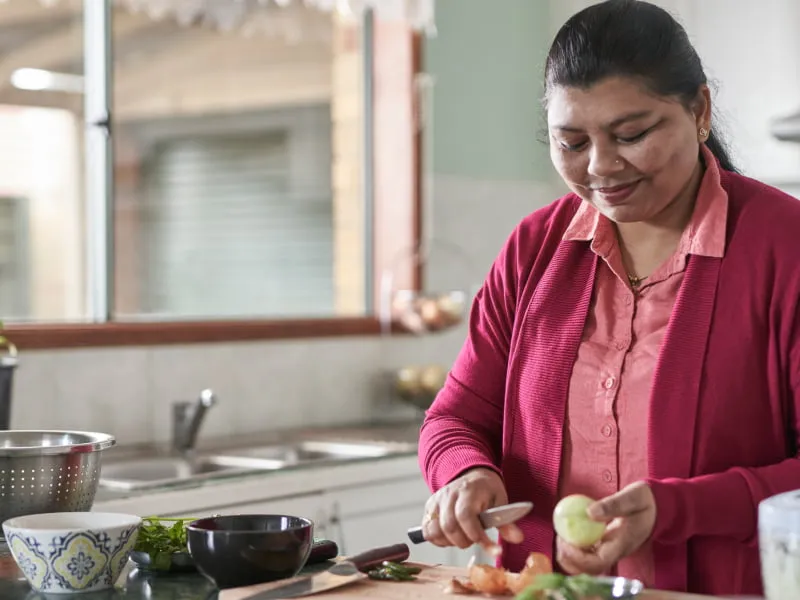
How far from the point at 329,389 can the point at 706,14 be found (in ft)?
5.50

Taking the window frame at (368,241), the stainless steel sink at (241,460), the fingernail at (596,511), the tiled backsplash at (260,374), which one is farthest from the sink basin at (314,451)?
the fingernail at (596,511)

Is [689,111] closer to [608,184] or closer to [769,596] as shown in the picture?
[608,184]

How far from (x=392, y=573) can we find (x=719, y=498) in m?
0.40

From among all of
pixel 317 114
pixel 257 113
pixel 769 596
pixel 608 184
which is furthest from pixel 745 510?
pixel 257 113

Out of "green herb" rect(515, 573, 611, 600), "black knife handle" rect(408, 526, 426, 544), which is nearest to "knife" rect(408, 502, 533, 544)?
"black knife handle" rect(408, 526, 426, 544)

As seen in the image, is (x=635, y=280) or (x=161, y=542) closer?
(x=161, y=542)

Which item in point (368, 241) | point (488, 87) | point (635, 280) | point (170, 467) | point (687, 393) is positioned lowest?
point (170, 467)

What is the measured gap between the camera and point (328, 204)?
457cm

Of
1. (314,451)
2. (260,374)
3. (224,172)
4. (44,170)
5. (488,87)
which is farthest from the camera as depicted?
(224,172)

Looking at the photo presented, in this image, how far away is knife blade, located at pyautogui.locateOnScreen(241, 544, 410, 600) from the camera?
1.43 m

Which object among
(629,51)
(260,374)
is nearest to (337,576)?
(629,51)

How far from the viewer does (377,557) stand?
5.14ft

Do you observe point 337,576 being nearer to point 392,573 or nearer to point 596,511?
point 392,573

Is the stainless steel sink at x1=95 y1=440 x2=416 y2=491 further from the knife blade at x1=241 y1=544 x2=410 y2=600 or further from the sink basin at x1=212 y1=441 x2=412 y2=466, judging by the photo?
the knife blade at x1=241 y1=544 x2=410 y2=600
